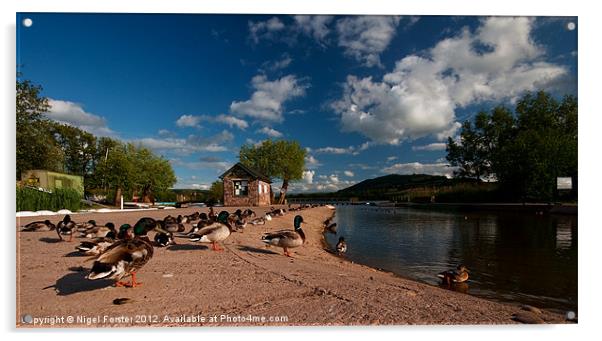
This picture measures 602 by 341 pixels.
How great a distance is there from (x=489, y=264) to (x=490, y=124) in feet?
14.6

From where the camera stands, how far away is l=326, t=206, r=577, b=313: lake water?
6.18 m

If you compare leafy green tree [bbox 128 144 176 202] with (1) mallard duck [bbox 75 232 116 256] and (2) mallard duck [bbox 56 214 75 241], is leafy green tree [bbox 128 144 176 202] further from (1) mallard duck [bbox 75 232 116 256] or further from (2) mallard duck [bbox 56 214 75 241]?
(1) mallard duck [bbox 75 232 116 256]

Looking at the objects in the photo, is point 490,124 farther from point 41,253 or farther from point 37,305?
point 41,253

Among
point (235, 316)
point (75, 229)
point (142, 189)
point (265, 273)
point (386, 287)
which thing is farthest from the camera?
point (142, 189)

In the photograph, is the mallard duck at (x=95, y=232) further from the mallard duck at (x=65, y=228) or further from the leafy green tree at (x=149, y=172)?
the leafy green tree at (x=149, y=172)

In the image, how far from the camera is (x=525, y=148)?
9.79 meters

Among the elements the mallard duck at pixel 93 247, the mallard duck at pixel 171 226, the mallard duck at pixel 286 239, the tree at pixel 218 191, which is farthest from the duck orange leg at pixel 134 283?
the tree at pixel 218 191

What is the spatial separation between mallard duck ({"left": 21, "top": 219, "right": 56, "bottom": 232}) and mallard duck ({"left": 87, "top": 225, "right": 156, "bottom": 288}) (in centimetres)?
675

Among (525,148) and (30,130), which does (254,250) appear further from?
(525,148)

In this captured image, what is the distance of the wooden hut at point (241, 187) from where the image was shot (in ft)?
93.7

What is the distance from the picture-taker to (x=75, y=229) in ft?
30.7

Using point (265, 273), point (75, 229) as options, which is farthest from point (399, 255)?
point (75, 229)

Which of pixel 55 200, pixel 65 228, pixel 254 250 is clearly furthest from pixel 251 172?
pixel 254 250

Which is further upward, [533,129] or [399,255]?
[533,129]
